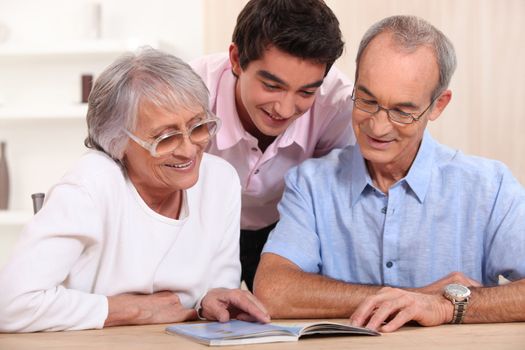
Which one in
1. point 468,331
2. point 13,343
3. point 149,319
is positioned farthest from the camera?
point 149,319

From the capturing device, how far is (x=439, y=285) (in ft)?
6.86

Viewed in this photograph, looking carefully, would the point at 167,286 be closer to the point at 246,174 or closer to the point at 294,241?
the point at 294,241

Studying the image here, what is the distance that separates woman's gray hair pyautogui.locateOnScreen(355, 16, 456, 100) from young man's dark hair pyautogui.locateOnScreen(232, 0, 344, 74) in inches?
4.4

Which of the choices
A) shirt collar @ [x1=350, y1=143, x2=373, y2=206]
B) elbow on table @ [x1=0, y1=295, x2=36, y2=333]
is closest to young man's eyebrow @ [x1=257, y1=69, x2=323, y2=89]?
shirt collar @ [x1=350, y1=143, x2=373, y2=206]

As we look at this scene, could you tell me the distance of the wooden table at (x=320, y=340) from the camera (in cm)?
168

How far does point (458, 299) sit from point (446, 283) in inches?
4.5

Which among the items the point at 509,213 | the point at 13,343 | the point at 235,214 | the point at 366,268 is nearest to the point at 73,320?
the point at 13,343

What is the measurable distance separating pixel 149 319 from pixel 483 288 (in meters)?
0.83

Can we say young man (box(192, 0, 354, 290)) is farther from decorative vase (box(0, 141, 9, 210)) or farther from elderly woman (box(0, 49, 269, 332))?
decorative vase (box(0, 141, 9, 210))

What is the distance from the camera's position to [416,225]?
7.66ft

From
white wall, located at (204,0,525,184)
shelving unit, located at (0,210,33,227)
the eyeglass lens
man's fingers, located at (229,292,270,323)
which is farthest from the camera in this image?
shelving unit, located at (0,210,33,227)

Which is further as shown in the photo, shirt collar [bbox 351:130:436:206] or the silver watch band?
shirt collar [bbox 351:130:436:206]

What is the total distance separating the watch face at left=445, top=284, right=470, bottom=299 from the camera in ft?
6.52

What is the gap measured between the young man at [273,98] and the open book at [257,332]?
2.40ft
